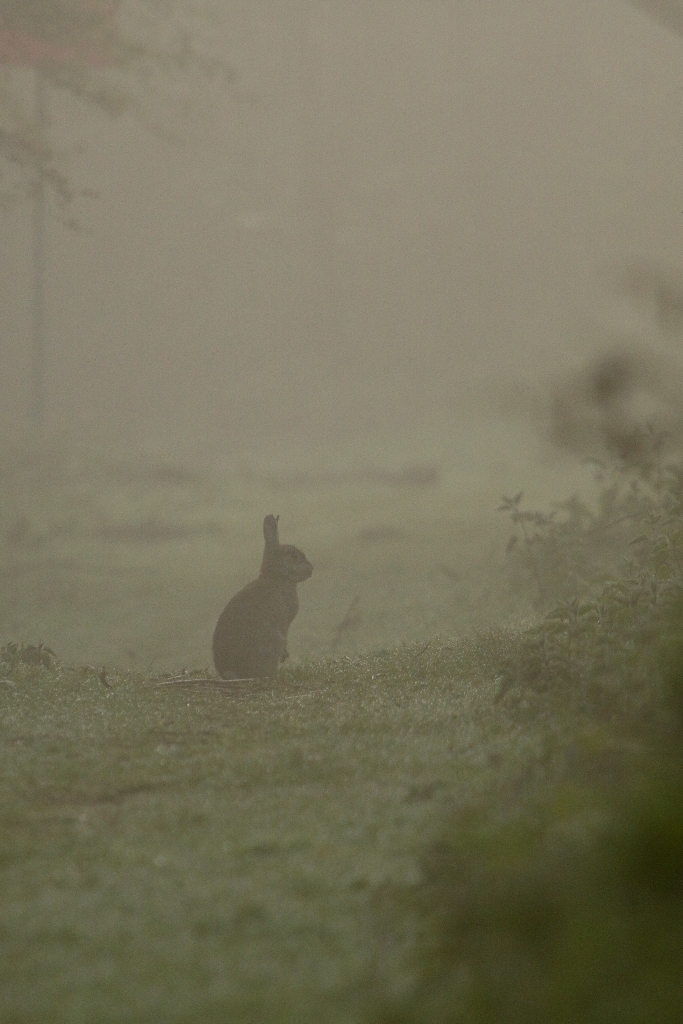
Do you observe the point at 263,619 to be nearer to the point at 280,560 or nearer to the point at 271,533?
the point at 280,560

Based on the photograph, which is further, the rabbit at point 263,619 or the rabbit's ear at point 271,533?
the rabbit's ear at point 271,533

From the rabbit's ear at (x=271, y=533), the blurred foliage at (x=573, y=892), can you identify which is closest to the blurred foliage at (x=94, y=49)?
the rabbit's ear at (x=271, y=533)

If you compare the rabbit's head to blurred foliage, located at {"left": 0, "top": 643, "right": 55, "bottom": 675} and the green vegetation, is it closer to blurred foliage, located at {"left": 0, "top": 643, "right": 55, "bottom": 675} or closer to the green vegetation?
the green vegetation

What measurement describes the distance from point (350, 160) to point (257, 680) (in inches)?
1573

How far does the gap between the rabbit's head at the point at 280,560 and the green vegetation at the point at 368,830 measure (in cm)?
80


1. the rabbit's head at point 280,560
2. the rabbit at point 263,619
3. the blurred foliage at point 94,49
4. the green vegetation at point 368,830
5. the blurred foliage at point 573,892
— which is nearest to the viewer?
the blurred foliage at point 573,892

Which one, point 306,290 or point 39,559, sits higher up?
point 306,290

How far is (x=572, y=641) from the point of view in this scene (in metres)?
5.91

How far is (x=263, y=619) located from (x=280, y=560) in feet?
2.34

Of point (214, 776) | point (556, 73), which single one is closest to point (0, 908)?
point (214, 776)

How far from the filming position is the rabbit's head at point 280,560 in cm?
855

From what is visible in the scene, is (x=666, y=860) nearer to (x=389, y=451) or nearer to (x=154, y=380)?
(x=389, y=451)

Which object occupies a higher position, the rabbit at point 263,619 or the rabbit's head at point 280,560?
the rabbit's head at point 280,560

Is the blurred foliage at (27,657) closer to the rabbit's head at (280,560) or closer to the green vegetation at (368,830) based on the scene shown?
the green vegetation at (368,830)
